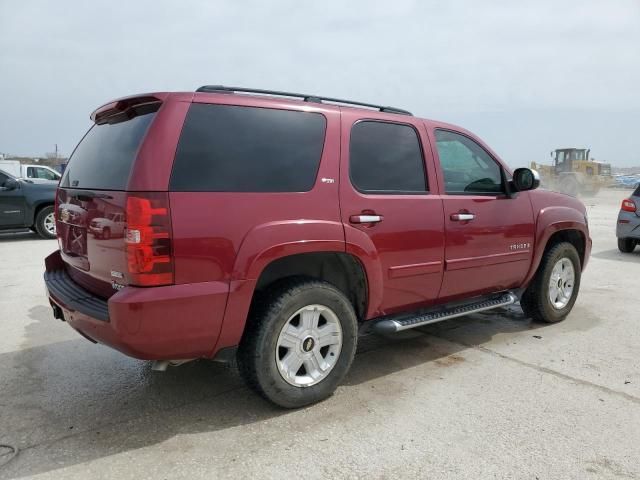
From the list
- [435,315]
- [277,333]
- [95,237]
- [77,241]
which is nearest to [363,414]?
[277,333]

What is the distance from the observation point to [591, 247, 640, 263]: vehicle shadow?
9.05 meters

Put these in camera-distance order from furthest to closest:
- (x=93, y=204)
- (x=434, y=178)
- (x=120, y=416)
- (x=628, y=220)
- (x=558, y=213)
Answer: (x=628, y=220) < (x=558, y=213) < (x=434, y=178) < (x=120, y=416) < (x=93, y=204)

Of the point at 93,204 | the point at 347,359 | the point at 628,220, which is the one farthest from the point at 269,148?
the point at 628,220

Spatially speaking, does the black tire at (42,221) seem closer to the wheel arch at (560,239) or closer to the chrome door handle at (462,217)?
the chrome door handle at (462,217)

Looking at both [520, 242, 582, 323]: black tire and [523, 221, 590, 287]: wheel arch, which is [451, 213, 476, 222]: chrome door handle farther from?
[520, 242, 582, 323]: black tire

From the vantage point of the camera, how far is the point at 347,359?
133 inches

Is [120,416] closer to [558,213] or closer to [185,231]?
[185,231]

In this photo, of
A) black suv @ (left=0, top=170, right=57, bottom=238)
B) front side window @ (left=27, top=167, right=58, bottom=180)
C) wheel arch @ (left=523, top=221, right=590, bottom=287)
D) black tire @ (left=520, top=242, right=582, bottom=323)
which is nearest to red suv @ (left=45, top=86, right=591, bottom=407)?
wheel arch @ (left=523, top=221, right=590, bottom=287)

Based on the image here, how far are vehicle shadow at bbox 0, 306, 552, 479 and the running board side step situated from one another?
389mm

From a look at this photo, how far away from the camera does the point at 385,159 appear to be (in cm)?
365

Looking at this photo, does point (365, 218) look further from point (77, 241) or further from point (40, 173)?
point (40, 173)

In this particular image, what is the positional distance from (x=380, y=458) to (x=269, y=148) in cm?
180

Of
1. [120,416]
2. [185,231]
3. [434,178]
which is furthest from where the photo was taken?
[434,178]

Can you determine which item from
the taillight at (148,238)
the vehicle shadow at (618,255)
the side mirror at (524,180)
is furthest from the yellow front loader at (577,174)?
the taillight at (148,238)
